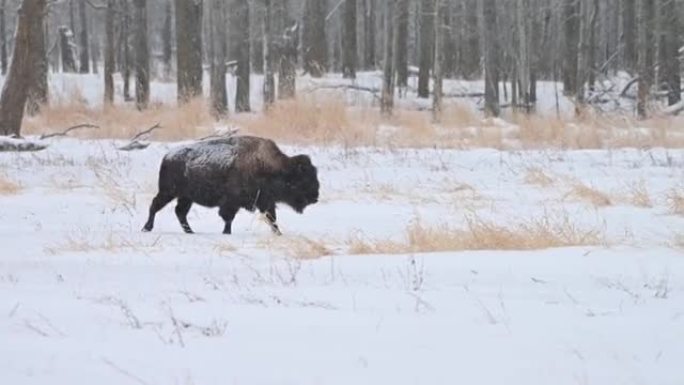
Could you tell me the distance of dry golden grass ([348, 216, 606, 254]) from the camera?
627cm

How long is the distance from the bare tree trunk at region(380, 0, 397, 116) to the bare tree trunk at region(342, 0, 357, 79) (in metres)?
5.73

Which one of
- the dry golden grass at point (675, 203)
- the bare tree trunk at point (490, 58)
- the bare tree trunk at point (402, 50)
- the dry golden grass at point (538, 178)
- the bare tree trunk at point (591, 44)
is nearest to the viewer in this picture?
the dry golden grass at point (675, 203)

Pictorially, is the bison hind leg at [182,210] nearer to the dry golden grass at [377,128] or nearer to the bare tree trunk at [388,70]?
the dry golden grass at [377,128]

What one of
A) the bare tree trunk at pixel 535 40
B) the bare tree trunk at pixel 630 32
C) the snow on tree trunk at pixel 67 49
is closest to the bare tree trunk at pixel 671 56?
the bare tree trunk at pixel 535 40

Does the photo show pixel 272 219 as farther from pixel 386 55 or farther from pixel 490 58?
pixel 490 58

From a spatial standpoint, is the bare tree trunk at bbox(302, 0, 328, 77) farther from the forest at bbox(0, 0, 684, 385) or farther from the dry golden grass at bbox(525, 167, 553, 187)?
the dry golden grass at bbox(525, 167, 553, 187)

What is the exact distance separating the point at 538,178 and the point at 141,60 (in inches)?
660

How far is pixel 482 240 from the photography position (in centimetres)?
639

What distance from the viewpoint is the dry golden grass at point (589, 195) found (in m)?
9.21

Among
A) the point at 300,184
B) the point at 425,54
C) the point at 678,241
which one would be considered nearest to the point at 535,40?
the point at 425,54

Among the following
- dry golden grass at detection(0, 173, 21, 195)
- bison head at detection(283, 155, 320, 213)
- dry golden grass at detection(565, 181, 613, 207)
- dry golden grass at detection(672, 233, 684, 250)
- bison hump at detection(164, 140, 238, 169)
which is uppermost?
bison hump at detection(164, 140, 238, 169)

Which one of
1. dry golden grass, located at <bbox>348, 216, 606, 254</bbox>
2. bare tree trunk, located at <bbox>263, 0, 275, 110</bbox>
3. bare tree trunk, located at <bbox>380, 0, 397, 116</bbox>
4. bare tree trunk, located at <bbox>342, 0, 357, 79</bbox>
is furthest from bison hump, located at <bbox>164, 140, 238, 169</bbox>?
bare tree trunk, located at <bbox>342, 0, 357, 79</bbox>

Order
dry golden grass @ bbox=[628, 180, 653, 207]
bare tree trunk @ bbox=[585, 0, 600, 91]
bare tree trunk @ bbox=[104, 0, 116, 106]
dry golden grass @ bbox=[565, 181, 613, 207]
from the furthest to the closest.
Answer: bare tree trunk @ bbox=[585, 0, 600, 91] → bare tree trunk @ bbox=[104, 0, 116, 106] → dry golden grass @ bbox=[565, 181, 613, 207] → dry golden grass @ bbox=[628, 180, 653, 207]

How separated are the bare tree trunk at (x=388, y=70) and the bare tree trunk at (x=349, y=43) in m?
5.73
